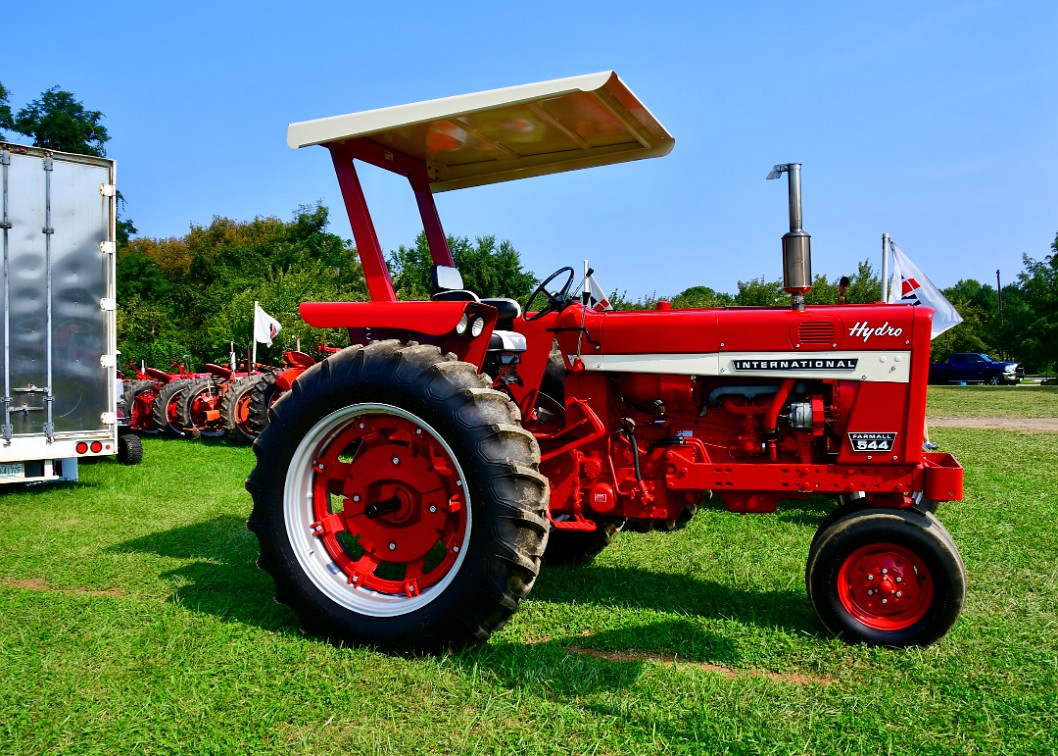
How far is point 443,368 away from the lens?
3.54 m

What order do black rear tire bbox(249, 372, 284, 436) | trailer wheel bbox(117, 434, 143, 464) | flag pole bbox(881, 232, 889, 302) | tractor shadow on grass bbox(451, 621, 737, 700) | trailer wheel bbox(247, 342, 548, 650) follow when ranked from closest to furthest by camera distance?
tractor shadow on grass bbox(451, 621, 737, 700), trailer wheel bbox(247, 342, 548, 650), flag pole bbox(881, 232, 889, 302), trailer wheel bbox(117, 434, 143, 464), black rear tire bbox(249, 372, 284, 436)

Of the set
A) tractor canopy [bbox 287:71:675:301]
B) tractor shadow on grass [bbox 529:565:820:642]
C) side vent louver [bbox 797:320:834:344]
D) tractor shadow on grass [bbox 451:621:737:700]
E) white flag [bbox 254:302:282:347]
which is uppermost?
tractor canopy [bbox 287:71:675:301]

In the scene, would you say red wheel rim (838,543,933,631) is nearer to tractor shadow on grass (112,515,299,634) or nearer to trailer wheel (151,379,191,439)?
tractor shadow on grass (112,515,299,634)

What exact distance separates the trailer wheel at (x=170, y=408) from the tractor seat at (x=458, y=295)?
9637 millimetres

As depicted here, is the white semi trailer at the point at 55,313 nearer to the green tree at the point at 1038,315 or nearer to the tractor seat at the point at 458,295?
the tractor seat at the point at 458,295

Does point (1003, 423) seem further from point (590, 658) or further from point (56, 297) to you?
point (56, 297)

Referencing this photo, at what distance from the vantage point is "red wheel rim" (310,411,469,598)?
374 cm

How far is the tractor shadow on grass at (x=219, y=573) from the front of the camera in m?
3.97

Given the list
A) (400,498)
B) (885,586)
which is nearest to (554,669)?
(400,498)

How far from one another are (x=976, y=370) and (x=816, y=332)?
33.1 metres

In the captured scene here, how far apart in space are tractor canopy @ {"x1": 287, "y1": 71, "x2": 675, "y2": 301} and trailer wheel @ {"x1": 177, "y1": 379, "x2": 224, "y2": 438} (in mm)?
8941

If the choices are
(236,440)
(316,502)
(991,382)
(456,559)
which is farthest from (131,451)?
(991,382)

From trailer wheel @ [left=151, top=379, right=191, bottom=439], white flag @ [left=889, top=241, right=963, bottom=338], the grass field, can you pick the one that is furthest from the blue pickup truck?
the grass field

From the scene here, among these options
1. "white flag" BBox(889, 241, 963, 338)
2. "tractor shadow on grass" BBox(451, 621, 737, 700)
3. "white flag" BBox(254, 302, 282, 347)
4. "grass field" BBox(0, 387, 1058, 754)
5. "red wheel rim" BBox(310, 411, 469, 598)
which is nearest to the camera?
"grass field" BBox(0, 387, 1058, 754)
